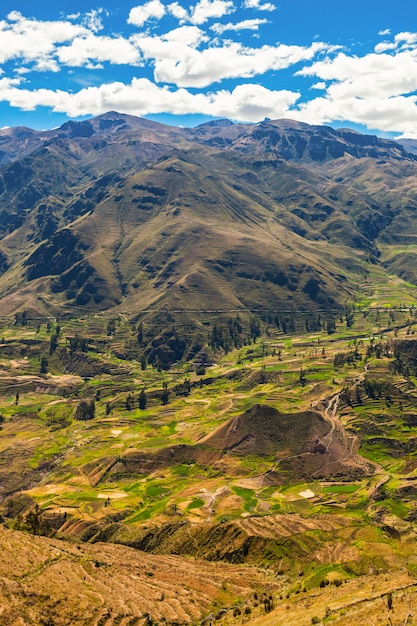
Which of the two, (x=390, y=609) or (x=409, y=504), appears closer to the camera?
(x=390, y=609)

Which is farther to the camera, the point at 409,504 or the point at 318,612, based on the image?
the point at 409,504

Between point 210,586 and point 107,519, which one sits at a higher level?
point 210,586

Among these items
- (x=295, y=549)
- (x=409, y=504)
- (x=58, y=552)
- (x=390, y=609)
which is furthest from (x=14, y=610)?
(x=409, y=504)

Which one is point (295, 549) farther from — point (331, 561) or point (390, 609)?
point (390, 609)

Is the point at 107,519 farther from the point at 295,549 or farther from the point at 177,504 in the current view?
the point at 295,549

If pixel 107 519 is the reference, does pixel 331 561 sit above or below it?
above

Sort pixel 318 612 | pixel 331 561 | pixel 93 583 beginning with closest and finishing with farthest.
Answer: pixel 318 612 < pixel 93 583 < pixel 331 561

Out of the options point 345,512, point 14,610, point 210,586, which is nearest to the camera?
point 14,610

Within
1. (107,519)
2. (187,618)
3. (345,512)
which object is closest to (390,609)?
(187,618)

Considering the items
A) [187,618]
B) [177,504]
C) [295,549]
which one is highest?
[187,618]
